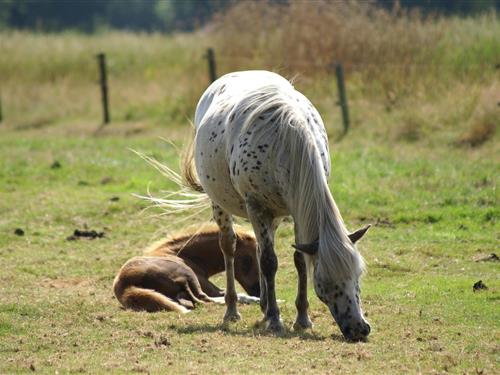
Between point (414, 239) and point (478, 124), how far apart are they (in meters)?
4.57

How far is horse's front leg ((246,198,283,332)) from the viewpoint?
257 inches

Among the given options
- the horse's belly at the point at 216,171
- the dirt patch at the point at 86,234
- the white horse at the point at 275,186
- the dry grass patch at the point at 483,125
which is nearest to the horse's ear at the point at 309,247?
the white horse at the point at 275,186

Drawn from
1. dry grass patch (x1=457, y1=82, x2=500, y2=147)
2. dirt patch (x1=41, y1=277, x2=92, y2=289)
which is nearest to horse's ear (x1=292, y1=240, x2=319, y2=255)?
dirt patch (x1=41, y1=277, x2=92, y2=289)

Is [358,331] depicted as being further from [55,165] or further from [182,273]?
[55,165]

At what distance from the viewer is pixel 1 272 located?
867cm

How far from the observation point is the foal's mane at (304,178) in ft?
19.2

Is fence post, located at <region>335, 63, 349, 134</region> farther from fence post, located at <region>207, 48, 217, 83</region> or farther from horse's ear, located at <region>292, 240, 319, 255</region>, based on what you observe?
horse's ear, located at <region>292, 240, 319, 255</region>

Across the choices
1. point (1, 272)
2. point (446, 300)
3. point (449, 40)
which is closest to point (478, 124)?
point (449, 40)

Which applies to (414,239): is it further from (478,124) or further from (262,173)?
(478,124)

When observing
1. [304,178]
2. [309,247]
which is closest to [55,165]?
[304,178]

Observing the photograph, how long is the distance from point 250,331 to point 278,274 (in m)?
2.08

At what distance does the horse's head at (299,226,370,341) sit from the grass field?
0.33ft

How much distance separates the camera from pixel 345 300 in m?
5.90

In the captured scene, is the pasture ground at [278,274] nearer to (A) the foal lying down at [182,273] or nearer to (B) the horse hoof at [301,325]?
(B) the horse hoof at [301,325]
